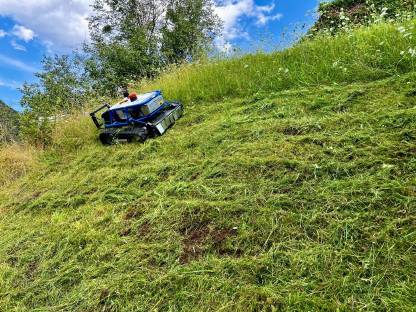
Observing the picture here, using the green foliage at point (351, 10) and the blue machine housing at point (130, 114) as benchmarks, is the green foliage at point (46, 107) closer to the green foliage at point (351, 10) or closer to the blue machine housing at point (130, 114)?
the blue machine housing at point (130, 114)

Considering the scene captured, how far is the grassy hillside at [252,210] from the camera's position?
7.19 ft

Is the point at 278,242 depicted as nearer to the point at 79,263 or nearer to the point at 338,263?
the point at 338,263

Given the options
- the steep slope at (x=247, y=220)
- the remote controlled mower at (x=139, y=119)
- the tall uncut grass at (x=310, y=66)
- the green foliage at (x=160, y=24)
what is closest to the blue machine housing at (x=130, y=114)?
the remote controlled mower at (x=139, y=119)

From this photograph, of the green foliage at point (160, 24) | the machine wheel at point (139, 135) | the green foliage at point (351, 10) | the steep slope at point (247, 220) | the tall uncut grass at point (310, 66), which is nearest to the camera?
the steep slope at point (247, 220)

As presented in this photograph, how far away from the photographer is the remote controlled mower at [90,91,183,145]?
507cm

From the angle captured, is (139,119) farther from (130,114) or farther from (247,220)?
(247,220)

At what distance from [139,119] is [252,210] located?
9.50 feet

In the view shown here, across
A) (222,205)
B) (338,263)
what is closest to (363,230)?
(338,263)

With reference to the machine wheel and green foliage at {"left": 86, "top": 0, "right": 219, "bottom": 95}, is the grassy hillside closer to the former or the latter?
the machine wheel

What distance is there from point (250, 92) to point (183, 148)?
5.42 ft

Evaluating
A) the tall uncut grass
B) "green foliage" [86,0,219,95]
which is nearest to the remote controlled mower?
the tall uncut grass

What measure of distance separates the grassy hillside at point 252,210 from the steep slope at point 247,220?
11 mm

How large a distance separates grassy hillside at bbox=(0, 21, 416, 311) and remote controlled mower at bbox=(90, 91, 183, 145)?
0.22 m

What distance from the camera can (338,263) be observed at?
2176 millimetres
